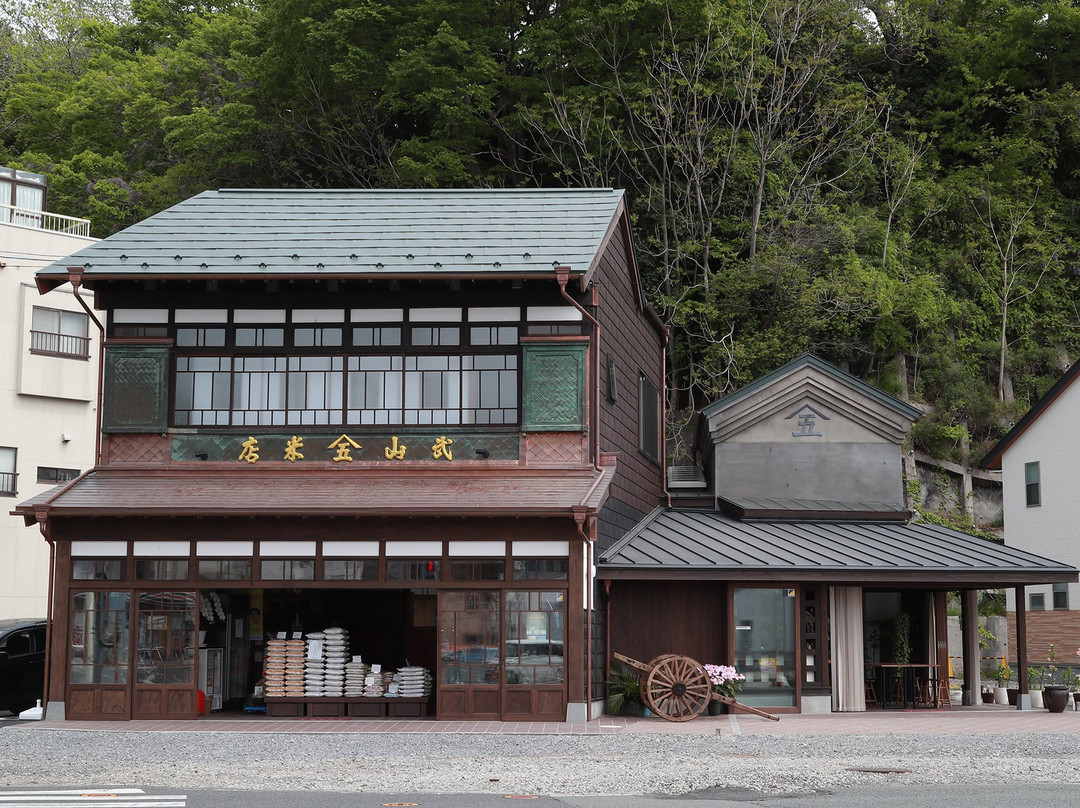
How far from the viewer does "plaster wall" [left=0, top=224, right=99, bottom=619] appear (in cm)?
3294

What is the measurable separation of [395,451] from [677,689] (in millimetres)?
5749

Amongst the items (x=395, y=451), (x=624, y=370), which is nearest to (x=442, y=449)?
(x=395, y=451)

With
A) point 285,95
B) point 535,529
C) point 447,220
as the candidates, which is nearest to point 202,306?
point 447,220

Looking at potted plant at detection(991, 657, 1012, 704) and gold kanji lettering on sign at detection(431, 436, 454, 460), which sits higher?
gold kanji lettering on sign at detection(431, 436, 454, 460)

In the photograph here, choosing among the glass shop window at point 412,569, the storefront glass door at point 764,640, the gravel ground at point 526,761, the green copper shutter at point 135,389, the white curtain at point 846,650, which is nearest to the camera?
the gravel ground at point 526,761

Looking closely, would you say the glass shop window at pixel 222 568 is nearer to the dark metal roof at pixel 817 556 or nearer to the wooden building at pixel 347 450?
the wooden building at pixel 347 450

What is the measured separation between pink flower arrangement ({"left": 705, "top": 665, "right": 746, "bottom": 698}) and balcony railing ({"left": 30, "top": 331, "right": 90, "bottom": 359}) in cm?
2147

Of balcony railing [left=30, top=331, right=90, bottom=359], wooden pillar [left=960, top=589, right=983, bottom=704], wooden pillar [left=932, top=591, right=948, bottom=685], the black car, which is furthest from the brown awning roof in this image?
balcony railing [left=30, top=331, right=90, bottom=359]

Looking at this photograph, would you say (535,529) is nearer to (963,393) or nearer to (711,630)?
(711,630)

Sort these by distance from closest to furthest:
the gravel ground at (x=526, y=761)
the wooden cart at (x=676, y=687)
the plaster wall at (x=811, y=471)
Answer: the gravel ground at (x=526, y=761), the wooden cart at (x=676, y=687), the plaster wall at (x=811, y=471)

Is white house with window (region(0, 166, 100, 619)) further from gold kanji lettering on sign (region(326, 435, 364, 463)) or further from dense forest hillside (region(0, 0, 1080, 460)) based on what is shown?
gold kanji lettering on sign (region(326, 435, 364, 463))

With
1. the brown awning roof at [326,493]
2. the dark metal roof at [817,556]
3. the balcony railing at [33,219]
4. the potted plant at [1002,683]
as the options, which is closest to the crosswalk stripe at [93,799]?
the brown awning roof at [326,493]

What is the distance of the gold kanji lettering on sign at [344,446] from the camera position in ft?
65.7

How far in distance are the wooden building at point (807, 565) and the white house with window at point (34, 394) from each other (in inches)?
692
